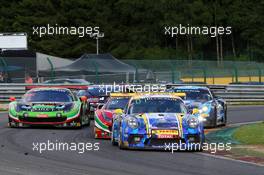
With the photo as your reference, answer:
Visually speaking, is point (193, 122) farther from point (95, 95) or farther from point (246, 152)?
point (95, 95)

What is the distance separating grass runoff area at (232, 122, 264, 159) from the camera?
1478 cm

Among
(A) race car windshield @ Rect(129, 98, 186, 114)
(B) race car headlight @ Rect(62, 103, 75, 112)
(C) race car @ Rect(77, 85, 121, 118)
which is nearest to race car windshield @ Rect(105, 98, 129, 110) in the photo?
(B) race car headlight @ Rect(62, 103, 75, 112)

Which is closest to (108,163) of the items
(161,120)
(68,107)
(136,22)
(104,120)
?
(161,120)

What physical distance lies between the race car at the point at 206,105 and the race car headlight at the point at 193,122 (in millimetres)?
5718

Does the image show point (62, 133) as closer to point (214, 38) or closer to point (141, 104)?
point (141, 104)

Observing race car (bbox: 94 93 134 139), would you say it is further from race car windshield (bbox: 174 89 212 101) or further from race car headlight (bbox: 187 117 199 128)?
race car windshield (bbox: 174 89 212 101)

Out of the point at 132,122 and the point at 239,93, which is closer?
the point at 132,122

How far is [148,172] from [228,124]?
1217 cm

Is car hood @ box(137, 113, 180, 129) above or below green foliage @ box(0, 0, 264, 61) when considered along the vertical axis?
below

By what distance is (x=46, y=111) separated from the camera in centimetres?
2019

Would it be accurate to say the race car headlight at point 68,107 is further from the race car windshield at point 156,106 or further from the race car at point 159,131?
the race car at point 159,131

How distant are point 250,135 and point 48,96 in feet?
18.9

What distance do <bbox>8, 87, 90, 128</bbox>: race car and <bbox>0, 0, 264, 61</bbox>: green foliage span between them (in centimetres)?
4743

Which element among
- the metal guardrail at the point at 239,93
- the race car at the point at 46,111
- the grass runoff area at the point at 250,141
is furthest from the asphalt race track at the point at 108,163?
the metal guardrail at the point at 239,93
